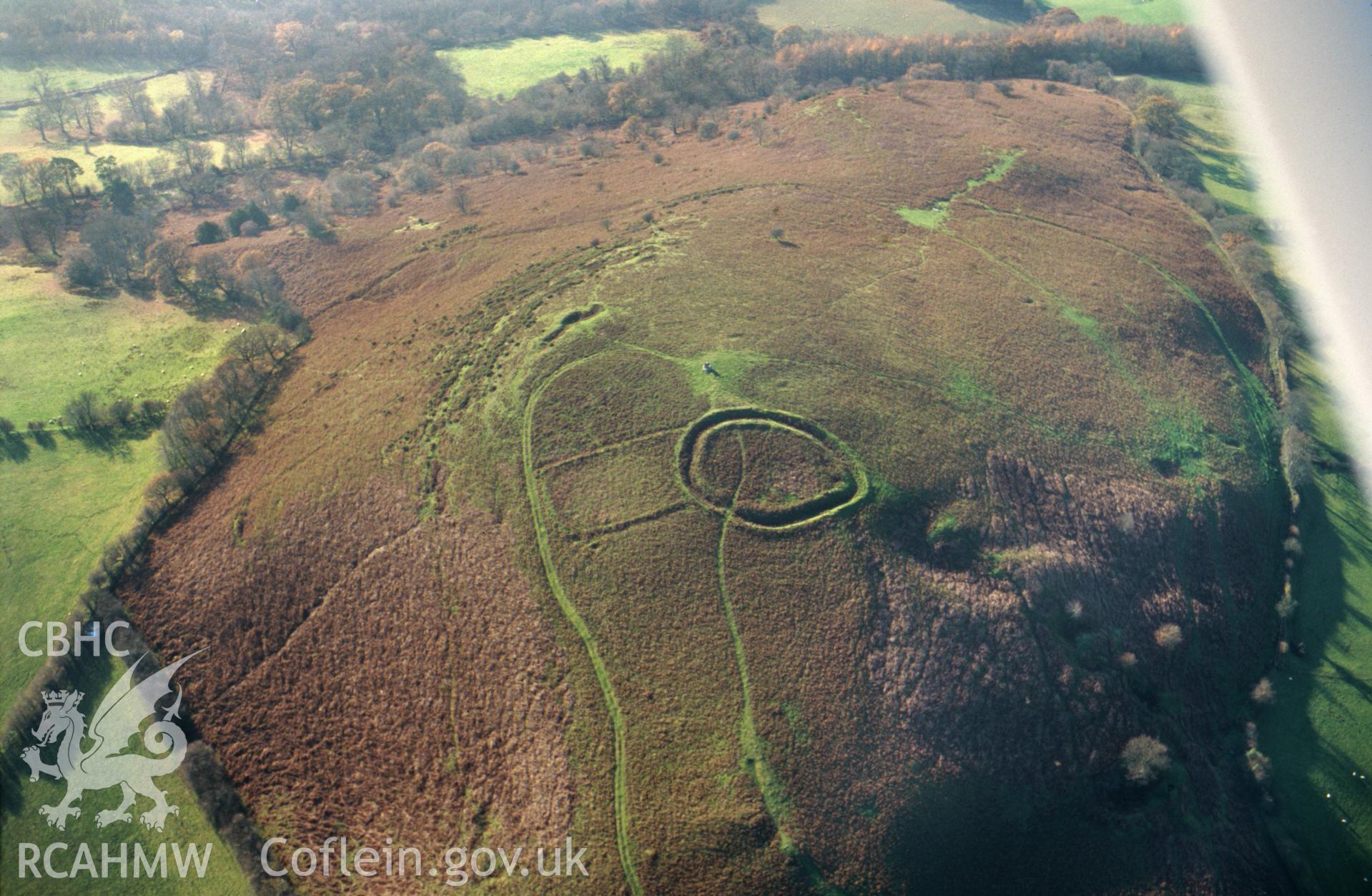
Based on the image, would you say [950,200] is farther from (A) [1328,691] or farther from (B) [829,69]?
(A) [1328,691]

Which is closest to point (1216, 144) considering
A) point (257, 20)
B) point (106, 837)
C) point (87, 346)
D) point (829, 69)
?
point (829, 69)

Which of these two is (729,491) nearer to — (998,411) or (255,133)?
(998,411)

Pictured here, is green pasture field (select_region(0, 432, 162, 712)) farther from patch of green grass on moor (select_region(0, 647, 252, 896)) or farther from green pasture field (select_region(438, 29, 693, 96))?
green pasture field (select_region(438, 29, 693, 96))

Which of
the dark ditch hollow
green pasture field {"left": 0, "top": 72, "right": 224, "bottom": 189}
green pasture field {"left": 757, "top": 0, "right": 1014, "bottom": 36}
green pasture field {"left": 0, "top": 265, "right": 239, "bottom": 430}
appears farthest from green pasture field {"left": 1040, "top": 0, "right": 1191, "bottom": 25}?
green pasture field {"left": 0, "top": 72, "right": 224, "bottom": 189}

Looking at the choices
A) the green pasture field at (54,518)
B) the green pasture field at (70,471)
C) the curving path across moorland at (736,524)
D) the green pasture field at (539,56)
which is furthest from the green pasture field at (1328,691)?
the green pasture field at (539,56)

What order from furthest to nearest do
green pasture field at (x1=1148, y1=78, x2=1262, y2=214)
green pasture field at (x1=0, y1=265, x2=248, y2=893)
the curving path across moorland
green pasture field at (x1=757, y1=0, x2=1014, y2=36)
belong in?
green pasture field at (x1=757, y1=0, x2=1014, y2=36)
green pasture field at (x1=1148, y1=78, x2=1262, y2=214)
green pasture field at (x1=0, y1=265, x2=248, y2=893)
the curving path across moorland
